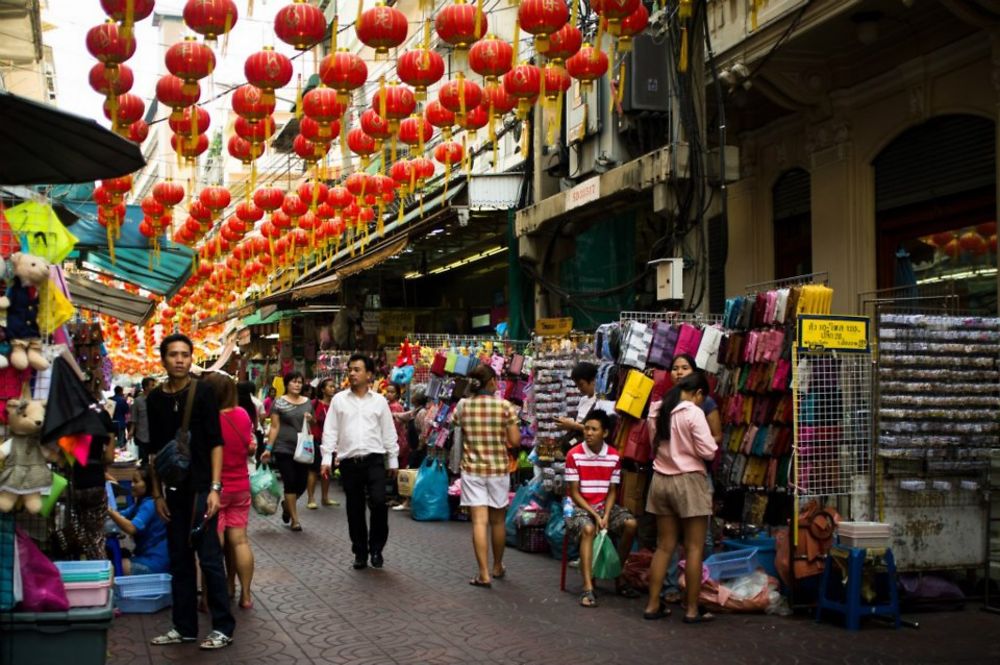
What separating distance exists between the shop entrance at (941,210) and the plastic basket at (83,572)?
9367 mm

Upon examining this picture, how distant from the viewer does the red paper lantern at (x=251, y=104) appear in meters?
12.8

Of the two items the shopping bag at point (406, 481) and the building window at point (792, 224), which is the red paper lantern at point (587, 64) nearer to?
the building window at point (792, 224)

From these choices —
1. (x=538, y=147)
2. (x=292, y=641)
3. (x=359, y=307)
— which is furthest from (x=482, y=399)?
(x=359, y=307)

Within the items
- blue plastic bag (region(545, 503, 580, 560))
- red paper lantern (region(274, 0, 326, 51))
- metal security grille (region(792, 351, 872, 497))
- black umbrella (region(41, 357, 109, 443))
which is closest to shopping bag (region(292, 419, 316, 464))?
blue plastic bag (region(545, 503, 580, 560))

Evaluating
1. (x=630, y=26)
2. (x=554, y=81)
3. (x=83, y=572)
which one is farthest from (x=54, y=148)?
(x=554, y=81)

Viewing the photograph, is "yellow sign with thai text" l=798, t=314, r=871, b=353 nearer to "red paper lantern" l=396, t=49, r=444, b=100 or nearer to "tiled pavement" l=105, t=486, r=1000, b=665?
"tiled pavement" l=105, t=486, r=1000, b=665

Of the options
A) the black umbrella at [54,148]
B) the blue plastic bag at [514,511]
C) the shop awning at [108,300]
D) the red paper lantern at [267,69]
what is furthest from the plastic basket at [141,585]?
the shop awning at [108,300]

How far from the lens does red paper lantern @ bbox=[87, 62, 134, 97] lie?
37.9ft

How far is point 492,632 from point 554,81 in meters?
6.11

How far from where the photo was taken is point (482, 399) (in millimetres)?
10617

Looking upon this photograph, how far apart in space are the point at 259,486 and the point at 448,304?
1831 cm

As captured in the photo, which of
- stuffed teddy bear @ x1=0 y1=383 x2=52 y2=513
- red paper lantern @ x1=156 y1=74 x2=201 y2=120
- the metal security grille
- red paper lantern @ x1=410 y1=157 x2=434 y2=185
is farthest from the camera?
red paper lantern @ x1=410 y1=157 x2=434 y2=185

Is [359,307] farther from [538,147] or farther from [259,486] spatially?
[259,486]

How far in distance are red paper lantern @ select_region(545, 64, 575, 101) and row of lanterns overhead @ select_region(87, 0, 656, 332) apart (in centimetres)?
1
